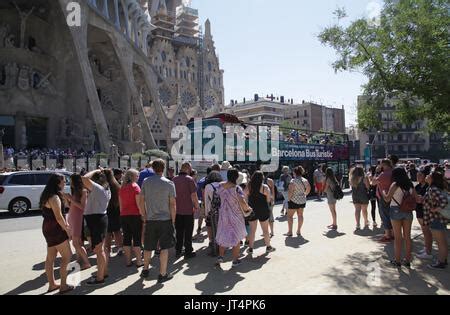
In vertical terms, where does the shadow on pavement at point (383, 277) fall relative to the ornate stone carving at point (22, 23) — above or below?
below

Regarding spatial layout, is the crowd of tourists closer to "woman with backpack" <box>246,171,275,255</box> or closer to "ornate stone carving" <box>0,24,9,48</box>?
"woman with backpack" <box>246,171,275,255</box>

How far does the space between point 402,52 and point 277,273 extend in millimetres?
6440

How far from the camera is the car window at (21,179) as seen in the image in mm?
13609

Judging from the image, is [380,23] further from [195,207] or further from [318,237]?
[195,207]

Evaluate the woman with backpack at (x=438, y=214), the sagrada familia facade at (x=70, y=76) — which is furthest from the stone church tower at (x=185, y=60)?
the woman with backpack at (x=438, y=214)

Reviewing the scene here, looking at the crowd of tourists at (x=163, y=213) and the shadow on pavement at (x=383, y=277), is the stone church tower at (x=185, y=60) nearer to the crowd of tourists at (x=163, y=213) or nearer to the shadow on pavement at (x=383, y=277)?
the crowd of tourists at (x=163, y=213)

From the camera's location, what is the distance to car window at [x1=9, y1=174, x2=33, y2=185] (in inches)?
536

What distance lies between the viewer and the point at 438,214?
618cm

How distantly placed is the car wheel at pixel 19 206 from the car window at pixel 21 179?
62 cm

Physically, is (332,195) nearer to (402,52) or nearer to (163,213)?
(402,52)

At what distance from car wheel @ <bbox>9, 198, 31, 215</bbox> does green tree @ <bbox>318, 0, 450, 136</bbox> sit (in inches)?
473

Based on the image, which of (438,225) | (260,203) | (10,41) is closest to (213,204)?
(260,203)

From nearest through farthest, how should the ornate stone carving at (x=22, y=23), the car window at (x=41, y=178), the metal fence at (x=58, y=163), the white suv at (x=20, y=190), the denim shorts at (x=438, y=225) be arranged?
the denim shorts at (x=438, y=225) < the white suv at (x=20, y=190) < the car window at (x=41, y=178) < the metal fence at (x=58, y=163) < the ornate stone carving at (x=22, y=23)

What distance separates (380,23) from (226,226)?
7.18 metres
